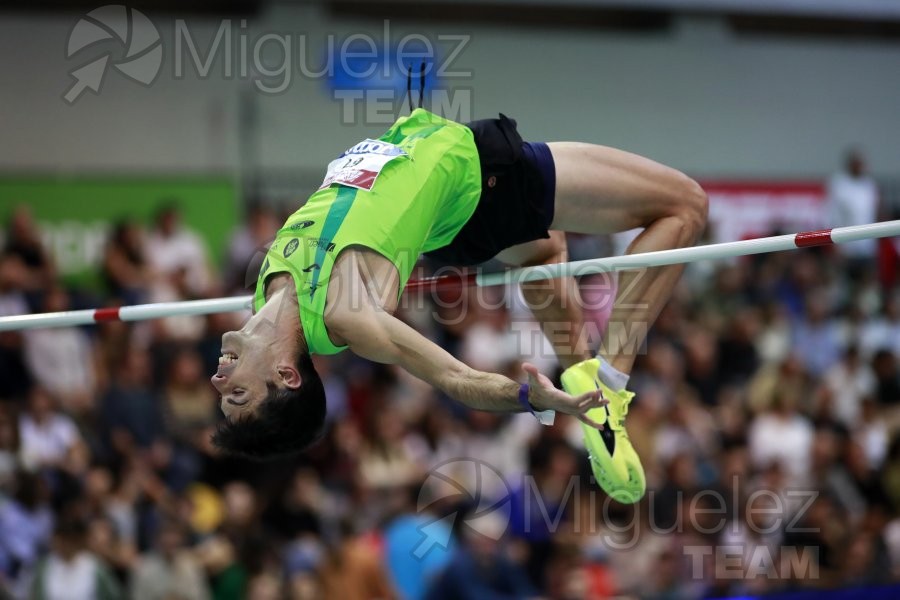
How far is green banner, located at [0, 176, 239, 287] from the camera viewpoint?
11.7m

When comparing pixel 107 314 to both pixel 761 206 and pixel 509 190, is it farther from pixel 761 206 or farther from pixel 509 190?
pixel 761 206

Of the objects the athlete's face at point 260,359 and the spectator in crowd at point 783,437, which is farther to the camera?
the spectator in crowd at point 783,437

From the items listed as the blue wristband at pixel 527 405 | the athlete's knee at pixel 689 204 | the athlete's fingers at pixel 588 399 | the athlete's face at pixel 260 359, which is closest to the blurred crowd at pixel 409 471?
the athlete's knee at pixel 689 204

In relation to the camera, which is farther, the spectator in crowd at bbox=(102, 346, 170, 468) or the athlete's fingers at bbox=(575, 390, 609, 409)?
the spectator in crowd at bbox=(102, 346, 170, 468)

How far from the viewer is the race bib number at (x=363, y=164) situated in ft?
16.4

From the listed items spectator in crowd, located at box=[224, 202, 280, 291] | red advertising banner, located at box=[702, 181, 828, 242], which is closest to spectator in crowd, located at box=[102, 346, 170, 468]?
spectator in crowd, located at box=[224, 202, 280, 291]

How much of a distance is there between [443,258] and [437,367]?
49.1 inches

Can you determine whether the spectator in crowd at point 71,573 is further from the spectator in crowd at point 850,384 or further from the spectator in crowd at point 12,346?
the spectator in crowd at point 850,384

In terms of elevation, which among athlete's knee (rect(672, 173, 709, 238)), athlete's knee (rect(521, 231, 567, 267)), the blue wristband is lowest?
the blue wristband

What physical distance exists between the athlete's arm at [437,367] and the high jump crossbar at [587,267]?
1046mm

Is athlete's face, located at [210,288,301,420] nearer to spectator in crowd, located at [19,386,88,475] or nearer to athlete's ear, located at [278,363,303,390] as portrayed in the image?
athlete's ear, located at [278,363,303,390]

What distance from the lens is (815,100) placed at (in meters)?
16.5

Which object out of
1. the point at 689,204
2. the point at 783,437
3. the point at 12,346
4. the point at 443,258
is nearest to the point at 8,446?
the point at 12,346

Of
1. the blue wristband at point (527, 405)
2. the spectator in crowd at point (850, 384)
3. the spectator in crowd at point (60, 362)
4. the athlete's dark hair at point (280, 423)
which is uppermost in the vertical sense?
the blue wristband at point (527, 405)
